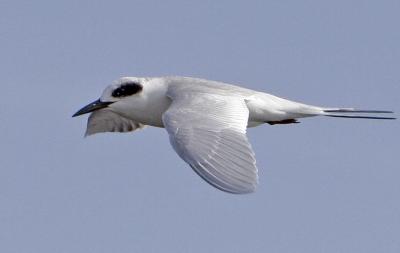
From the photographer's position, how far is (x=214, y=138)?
1948 centimetres

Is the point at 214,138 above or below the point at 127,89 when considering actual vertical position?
below

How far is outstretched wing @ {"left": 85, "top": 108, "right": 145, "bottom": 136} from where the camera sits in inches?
997

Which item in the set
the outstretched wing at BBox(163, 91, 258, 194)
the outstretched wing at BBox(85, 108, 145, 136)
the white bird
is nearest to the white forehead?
the white bird

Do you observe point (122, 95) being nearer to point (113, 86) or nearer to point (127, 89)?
point (127, 89)

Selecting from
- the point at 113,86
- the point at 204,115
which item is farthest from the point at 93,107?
the point at 204,115

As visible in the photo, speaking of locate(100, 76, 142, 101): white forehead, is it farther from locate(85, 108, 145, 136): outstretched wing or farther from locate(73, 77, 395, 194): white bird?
locate(85, 108, 145, 136): outstretched wing

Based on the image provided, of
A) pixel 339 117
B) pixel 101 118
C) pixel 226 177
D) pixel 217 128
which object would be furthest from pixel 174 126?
pixel 101 118

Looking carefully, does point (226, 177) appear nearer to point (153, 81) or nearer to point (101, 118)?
point (153, 81)

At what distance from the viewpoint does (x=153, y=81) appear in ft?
76.2

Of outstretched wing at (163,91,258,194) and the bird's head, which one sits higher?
the bird's head

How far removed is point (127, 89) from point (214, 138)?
4.05 metres

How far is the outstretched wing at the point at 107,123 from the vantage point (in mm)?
25328

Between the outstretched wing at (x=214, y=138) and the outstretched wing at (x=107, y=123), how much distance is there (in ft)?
10.2

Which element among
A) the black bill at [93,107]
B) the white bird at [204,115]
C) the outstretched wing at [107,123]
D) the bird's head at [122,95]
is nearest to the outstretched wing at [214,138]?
the white bird at [204,115]
